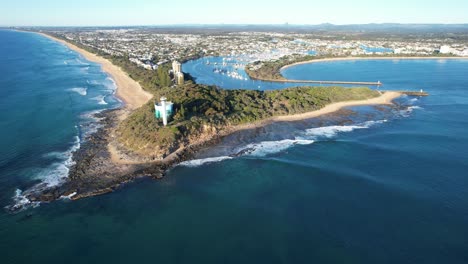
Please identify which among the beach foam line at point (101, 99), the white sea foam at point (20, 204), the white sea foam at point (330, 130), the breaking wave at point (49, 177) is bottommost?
the white sea foam at point (20, 204)

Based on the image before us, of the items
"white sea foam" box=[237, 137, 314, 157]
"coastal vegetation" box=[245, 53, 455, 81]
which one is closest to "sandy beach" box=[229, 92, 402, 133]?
"white sea foam" box=[237, 137, 314, 157]

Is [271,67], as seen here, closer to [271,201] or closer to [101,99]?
[101,99]

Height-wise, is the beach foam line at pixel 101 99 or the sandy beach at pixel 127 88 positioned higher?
the sandy beach at pixel 127 88

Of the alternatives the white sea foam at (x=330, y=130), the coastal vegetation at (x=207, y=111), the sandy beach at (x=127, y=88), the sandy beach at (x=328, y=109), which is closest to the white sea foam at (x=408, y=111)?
the sandy beach at (x=328, y=109)

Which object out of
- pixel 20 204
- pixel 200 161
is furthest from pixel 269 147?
pixel 20 204

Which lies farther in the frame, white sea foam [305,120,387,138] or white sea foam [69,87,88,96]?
white sea foam [69,87,88,96]

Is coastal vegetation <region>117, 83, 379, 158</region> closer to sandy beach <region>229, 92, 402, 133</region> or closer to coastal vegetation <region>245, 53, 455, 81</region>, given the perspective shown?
sandy beach <region>229, 92, 402, 133</region>

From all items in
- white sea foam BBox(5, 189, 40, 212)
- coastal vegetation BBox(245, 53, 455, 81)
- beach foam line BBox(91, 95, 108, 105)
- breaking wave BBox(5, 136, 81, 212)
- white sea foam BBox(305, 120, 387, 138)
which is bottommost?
white sea foam BBox(5, 189, 40, 212)

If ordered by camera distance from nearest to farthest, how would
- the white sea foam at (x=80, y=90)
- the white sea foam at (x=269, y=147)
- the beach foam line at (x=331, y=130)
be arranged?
1. the white sea foam at (x=269, y=147)
2. the beach foam line at (x=331, y=130)
3. the white sea foam at (x=80, y=90)

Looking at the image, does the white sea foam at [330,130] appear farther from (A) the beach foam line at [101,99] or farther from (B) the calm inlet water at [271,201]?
(A) the beach foam line at [101,99]

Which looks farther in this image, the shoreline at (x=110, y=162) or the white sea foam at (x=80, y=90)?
the white sea foam at (x=80, y=90)
